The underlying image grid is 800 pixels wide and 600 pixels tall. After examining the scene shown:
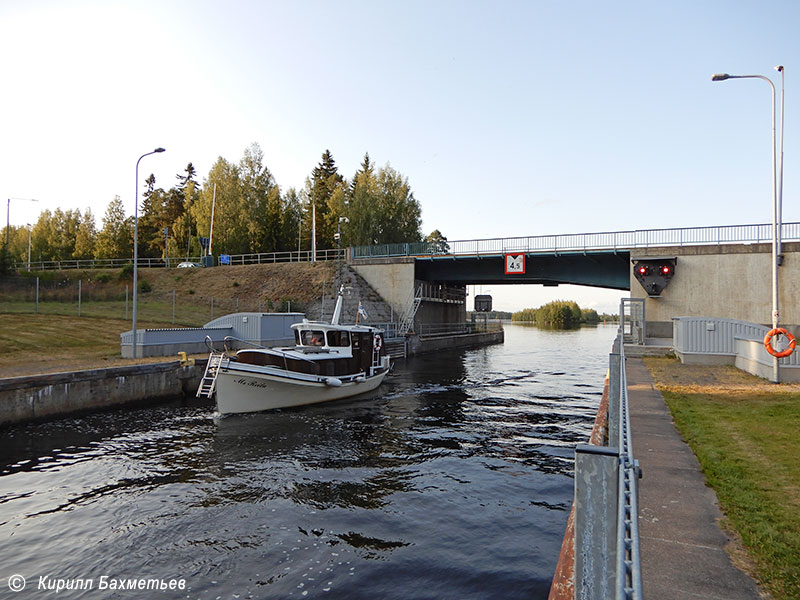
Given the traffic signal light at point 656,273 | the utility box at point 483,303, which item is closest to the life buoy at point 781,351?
the traffic signal light at point 656,273

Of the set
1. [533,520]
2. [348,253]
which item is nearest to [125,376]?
[533,520]

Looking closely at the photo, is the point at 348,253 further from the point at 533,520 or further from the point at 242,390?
the point at 533,520

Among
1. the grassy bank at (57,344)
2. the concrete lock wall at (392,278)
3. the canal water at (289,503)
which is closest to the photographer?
the canal water at (289,503)

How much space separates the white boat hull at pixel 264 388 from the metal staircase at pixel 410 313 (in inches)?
1023

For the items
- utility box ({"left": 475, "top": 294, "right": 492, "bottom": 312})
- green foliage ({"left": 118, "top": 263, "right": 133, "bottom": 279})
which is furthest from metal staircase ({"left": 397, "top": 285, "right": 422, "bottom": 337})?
green foliage ({"left": 118, "top": 263, "right": 133, "bottom": 279})

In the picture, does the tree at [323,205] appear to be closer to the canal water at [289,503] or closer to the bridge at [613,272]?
the bridge at [613,272]

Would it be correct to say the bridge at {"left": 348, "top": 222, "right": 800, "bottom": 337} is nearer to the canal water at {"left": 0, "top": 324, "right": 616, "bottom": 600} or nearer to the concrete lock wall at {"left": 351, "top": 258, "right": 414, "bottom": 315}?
the concrete lock wall at {"left": 351, "top": 258, "right": 414, "bottom": 315}

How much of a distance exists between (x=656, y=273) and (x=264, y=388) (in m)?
28.7

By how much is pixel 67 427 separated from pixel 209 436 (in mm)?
4861

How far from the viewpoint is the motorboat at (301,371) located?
61.6ft

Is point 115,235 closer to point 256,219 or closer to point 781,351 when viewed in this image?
point 256,219

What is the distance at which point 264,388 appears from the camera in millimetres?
19250

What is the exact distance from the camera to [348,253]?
175 feet

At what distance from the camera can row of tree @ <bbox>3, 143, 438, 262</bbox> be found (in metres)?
70.1
